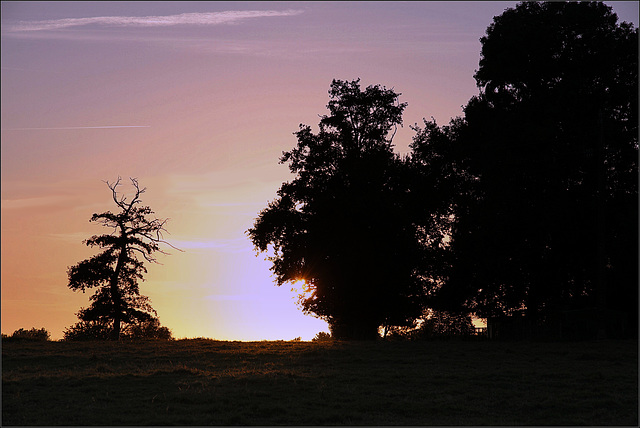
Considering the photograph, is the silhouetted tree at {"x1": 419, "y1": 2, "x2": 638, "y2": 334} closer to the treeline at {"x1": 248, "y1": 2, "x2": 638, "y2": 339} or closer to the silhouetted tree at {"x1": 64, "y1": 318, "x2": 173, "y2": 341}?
the treeline at {"x1": 248, "y1": 2, "x2": 638, "y2": 339}

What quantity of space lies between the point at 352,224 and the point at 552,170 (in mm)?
13659

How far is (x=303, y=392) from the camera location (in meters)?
24.9

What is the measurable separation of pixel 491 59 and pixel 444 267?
15069 millimetres

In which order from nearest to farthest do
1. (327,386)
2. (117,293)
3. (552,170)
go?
(327,386) < (552,170) < (117,293)

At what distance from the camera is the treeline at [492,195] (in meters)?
46.8

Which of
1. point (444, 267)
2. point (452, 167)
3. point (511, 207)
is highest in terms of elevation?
point (452, 167)

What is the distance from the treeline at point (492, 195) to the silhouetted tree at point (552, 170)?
0.30 feet

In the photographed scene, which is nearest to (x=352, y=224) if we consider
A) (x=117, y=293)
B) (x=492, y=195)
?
(x=492, y=195)

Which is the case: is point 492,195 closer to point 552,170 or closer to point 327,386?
point 552,170

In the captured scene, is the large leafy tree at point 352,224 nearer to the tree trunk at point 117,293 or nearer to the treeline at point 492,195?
the treeline at point 492,195

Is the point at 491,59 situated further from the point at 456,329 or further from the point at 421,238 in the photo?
the point at 456,329

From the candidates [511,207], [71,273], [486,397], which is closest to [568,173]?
[511,207]

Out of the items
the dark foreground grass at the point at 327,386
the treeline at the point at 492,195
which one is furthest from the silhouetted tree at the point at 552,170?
the dark foreground grass at the point at 327,386

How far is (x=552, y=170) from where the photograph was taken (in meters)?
47.3
